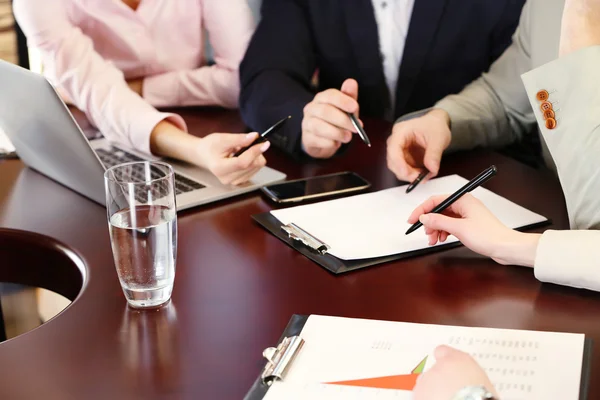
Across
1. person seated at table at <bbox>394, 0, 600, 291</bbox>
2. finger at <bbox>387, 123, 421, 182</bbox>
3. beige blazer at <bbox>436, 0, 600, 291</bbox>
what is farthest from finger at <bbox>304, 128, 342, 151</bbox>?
person seated at table at <bbox>394, 0, 600, 291</bbox>

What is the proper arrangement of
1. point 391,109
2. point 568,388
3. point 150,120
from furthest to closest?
1. point 391,109
2. point 150,120
3. point 568,388

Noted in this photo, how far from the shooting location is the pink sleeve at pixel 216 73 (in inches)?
71.4

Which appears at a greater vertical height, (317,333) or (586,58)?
(586,58)

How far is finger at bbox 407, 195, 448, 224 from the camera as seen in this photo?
3.39 feet

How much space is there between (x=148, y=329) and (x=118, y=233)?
117 millimetres

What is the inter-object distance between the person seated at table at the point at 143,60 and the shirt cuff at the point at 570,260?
0.56 metres

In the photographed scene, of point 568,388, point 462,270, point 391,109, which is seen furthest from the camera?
point 391,109

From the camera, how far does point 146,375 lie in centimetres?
74

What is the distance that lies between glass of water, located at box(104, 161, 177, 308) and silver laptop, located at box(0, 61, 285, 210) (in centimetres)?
26

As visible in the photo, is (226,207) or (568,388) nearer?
(568,388)

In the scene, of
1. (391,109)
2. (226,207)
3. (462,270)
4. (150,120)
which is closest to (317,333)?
(462,270)

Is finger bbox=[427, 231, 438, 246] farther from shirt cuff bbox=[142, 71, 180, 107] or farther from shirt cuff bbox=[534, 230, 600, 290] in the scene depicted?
shirt cuff bbox=[142, 71, 180, 107]

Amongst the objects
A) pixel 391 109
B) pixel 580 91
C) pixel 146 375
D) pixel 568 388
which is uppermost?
pixel 580 91

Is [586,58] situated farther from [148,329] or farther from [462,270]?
[148,329]
